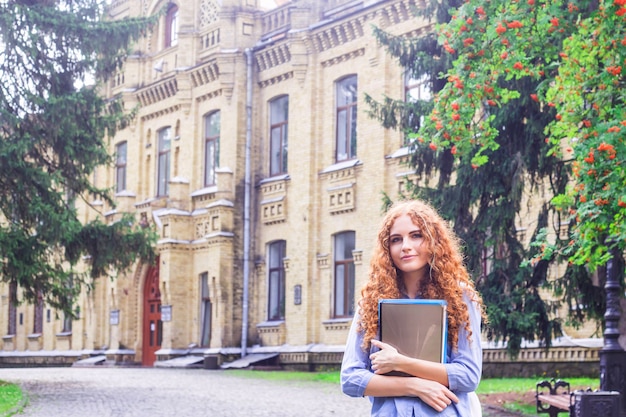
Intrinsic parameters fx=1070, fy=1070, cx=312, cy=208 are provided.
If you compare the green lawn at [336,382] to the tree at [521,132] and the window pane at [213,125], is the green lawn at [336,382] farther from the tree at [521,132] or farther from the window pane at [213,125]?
the window pane at [213,125]

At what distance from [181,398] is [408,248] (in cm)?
1365

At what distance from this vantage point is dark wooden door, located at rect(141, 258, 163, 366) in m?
33.0

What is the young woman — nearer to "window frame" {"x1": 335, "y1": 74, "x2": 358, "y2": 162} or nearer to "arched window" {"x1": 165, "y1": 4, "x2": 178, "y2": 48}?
"window frame" {"x1": 335, "y1": 74, "x2": 358, "y2": 162}

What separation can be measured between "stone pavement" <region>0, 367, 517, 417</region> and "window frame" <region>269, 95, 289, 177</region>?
7.98 metres

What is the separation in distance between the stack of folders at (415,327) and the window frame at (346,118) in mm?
23297

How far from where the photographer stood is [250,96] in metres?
30.4

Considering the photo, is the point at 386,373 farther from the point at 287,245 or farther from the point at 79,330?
the point at 79,330

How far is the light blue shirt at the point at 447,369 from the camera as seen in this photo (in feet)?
12.2

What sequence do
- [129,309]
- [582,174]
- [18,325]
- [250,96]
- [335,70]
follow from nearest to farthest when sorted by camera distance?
[582,174], [335,70], [250,96], [129,309], [18,325]

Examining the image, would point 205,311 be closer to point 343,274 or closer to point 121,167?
point 343,274

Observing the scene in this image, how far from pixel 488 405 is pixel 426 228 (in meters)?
11.8

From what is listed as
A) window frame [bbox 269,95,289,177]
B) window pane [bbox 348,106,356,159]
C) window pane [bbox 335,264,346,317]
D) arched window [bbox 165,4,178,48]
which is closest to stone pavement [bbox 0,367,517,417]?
window pane [bbox 335,264,346,317]

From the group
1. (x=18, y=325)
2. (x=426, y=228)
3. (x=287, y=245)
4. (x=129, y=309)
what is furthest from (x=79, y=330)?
(x=426, y=228)

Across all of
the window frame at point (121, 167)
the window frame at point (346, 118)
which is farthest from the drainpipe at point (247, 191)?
the window frame at point (121, 167)
